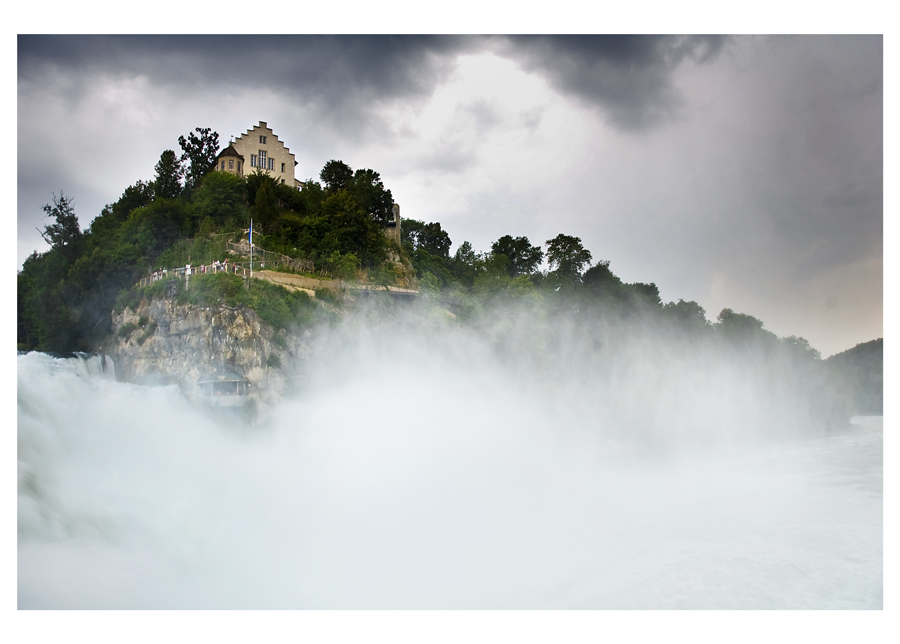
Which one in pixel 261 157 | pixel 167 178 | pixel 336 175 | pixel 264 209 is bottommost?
pixel 264 209

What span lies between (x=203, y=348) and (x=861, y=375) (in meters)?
19.4

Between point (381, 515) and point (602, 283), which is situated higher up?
point (602, 283)

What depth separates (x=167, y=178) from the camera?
23.2m

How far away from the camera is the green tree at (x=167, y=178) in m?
22.4

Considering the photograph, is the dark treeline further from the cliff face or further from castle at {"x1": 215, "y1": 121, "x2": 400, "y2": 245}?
the cliff face

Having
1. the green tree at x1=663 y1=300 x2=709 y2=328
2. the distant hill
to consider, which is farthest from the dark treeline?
the distant hill

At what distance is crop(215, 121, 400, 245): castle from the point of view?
2703 cm

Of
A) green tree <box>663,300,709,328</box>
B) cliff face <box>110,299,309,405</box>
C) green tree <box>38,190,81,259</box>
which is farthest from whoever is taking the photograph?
green tree <box>663,300,709,328</box>

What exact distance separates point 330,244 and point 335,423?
773 centimetres

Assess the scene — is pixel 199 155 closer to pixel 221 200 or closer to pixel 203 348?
pixel 221 200

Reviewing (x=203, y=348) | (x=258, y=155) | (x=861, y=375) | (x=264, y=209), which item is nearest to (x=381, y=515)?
(x=203, y=348)

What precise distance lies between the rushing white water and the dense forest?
7.26ft

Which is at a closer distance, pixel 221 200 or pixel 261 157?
pixel 221 200

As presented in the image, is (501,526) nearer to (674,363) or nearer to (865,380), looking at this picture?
(865,380)
